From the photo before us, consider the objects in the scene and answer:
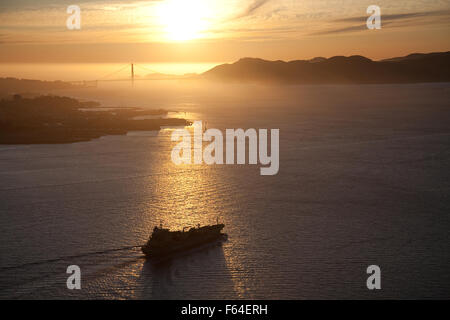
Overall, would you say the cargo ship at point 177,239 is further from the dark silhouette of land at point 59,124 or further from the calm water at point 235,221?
the dark silhouette of land at point 59,124

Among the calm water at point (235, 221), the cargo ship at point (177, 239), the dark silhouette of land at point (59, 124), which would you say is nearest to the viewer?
the calm water at point (235, 221)

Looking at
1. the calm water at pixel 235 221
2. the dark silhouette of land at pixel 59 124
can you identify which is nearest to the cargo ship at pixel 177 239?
the calm water at pixel 235 221

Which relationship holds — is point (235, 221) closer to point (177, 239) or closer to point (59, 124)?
point (177, 239)

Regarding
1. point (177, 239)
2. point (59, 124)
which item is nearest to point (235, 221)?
point (177, 239)

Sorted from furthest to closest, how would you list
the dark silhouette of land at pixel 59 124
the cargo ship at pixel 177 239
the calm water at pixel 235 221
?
the dark silhouette of land at pixel 59 124 < the cargo ship at pixel 177 239 < the calm water at pixel 235 221

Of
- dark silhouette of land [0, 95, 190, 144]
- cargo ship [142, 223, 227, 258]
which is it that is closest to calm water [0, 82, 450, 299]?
cargo ship [142, 223, 227, 258]

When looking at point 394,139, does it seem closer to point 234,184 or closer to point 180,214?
point 234,184

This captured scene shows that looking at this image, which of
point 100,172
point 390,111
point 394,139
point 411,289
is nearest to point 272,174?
point 100,172
